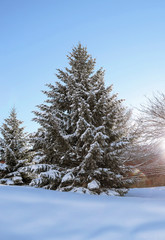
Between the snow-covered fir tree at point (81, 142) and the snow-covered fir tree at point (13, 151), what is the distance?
4.30 m

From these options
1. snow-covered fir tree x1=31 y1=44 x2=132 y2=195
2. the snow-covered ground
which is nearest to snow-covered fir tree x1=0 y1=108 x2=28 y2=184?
snow-covered fir tree x1=31 y1=44 x2=132 y2=195

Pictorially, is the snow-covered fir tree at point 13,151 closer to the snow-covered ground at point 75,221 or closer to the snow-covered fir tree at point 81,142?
the snow-covered fir tree at point 81,142

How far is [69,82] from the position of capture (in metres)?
8.70

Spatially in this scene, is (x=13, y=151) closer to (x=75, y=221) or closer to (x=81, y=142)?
(x=81, y=142)

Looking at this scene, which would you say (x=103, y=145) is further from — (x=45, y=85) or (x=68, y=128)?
(x=45, y=85)

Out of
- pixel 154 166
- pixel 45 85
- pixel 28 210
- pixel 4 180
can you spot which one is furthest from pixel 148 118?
pixel 4 180

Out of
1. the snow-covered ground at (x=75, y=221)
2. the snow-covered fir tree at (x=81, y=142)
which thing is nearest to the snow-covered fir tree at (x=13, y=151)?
the snow-covered fir tree at (x=81, y=142)

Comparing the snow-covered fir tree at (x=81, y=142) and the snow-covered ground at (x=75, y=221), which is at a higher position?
the snow-covered fir tree at (x=81, y=142)

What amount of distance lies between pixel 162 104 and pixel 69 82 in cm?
442

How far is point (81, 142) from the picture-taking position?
7.91 meters

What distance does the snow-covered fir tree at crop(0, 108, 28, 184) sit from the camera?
39.5 feet

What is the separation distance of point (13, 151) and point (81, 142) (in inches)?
288

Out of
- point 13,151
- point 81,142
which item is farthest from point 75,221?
point 13,151

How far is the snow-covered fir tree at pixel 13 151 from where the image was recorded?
12039mm
